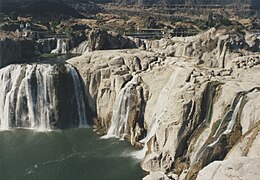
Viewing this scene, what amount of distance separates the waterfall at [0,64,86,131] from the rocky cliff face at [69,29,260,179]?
139 centimetres

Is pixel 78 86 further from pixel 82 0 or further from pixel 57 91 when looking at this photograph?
pixel 82 0

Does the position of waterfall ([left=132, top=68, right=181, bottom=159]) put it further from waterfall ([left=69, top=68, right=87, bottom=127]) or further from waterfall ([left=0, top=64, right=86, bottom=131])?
waterfall ([left=0, top=64, right=86, bottom=131])

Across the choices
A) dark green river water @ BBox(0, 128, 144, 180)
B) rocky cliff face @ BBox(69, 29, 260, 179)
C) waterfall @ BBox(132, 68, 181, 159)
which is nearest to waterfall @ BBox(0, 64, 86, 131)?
rocky cliff face @ BBox(69, 29, 260, 179)

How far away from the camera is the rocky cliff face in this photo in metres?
24.9

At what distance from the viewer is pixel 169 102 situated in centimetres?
2998

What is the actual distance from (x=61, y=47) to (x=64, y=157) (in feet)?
110

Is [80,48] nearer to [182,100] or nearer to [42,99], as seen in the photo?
[42,99]

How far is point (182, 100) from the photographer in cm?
2891

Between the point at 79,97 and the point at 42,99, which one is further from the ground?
the point at 79,97

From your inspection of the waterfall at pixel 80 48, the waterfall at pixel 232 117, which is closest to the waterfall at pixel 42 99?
the waterfall at pixel 232 117

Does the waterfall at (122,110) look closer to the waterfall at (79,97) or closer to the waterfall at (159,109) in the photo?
the waterfall at (159,109)

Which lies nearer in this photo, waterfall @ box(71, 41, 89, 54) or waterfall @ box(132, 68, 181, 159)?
waterfall @ box(132, 68, 181, 159)

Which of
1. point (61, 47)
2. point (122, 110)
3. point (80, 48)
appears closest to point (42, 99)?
point (122, 110)

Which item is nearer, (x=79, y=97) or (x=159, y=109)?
(x=159, y=109)
